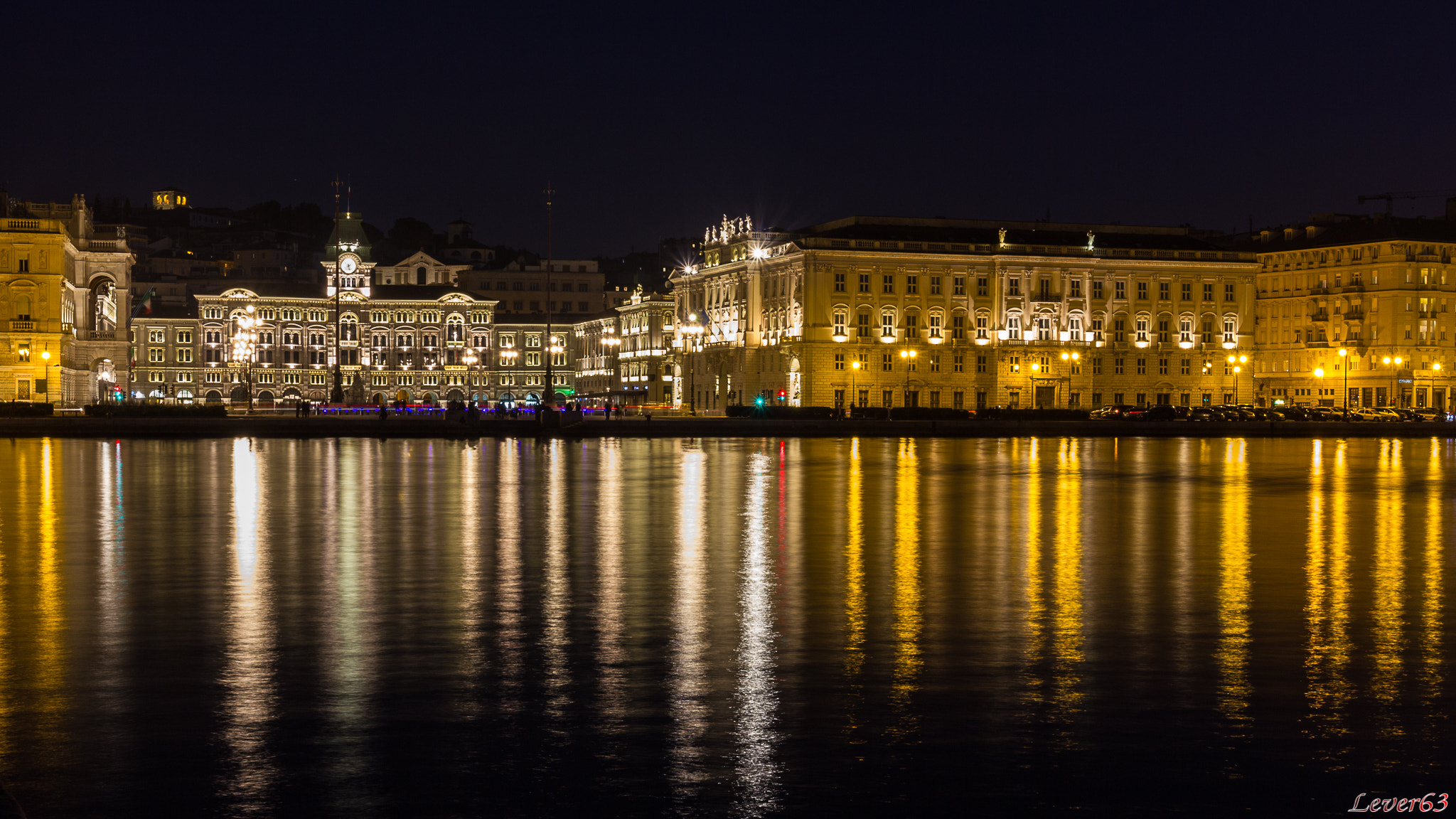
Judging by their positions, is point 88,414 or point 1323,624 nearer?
point 1323,624

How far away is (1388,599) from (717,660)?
26.8 ft

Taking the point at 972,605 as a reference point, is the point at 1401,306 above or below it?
above

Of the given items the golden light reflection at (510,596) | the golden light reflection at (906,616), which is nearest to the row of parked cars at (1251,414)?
the golden light reflection at (906,616)

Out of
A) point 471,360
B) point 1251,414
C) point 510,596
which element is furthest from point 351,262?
point 510,596

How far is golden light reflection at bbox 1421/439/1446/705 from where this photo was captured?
38.0ft

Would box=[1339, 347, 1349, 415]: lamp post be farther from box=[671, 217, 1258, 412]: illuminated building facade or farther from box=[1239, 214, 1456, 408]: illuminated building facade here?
box=[671, 217, 1258, 412]: illuminated building facade

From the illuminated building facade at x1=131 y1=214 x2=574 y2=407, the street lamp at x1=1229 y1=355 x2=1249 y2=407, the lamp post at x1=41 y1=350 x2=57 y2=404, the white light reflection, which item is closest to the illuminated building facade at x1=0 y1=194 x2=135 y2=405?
the lamp post at x1=41 y1=350 x2=57 y2=404

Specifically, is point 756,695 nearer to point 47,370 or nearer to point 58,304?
point 47,370

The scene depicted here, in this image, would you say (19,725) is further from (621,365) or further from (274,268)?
(274,268)

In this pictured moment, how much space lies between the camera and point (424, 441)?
6506 cm

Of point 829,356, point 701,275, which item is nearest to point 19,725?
point 829,356

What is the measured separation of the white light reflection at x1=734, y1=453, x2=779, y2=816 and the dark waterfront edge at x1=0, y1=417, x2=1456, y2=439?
5152 centimetres

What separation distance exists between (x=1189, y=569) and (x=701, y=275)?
4577 inches

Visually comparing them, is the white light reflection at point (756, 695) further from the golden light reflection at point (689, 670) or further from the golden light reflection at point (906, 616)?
the golden light reflection at point (906, 616)
